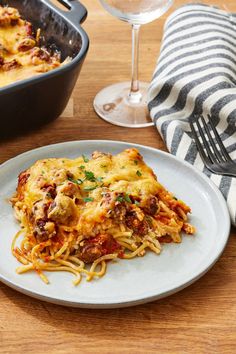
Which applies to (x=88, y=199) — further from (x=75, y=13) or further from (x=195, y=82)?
(x=75, y=13)

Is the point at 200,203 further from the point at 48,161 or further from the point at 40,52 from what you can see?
the point at 40,52

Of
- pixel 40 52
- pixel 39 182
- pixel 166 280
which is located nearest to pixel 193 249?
pixel 166 280

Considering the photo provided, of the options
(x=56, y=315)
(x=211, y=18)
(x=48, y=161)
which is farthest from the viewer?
(x=211, y=18)

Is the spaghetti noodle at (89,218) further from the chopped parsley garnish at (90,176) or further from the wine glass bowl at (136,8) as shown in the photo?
the wine glass bowl at (136,8)

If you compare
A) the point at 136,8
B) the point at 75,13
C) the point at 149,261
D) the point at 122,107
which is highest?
the point at 136,8

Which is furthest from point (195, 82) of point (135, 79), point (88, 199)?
point (88, 199)

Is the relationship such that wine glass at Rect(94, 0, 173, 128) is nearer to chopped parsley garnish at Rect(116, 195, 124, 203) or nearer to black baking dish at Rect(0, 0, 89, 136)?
black baking dish at Rect(0, 0, 89, 136)

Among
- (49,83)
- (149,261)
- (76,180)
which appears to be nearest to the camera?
(149,261)
